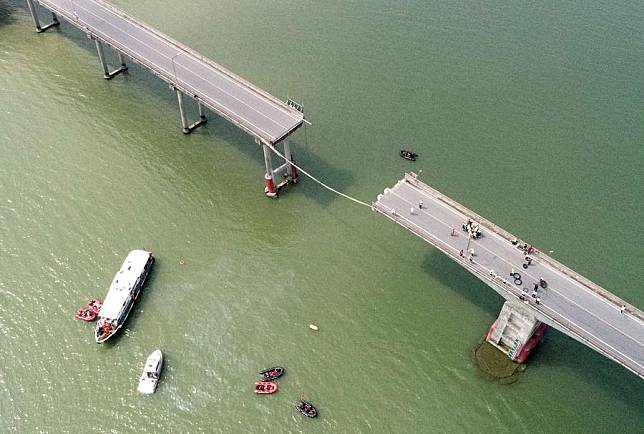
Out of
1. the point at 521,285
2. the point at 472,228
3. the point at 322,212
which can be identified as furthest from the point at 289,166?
the point at 521,285

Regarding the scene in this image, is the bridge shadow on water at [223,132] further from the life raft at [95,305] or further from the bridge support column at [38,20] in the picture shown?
the life raft at [95,305]

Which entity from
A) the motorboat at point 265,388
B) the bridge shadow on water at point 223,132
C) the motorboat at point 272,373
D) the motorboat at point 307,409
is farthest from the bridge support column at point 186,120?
the motorboat at point 307,409

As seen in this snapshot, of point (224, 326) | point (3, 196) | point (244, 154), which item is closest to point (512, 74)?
point (244, 154)

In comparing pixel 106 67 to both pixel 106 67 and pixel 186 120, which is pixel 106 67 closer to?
pixel 106 67

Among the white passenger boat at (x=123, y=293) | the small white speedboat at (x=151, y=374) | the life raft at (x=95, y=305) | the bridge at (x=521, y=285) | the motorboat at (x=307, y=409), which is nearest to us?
the bridge at (x=521, y=285)

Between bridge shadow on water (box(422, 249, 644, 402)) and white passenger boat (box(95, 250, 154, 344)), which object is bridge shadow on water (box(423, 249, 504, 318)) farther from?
white passenger boat (box(95, 250, 154, 344))
